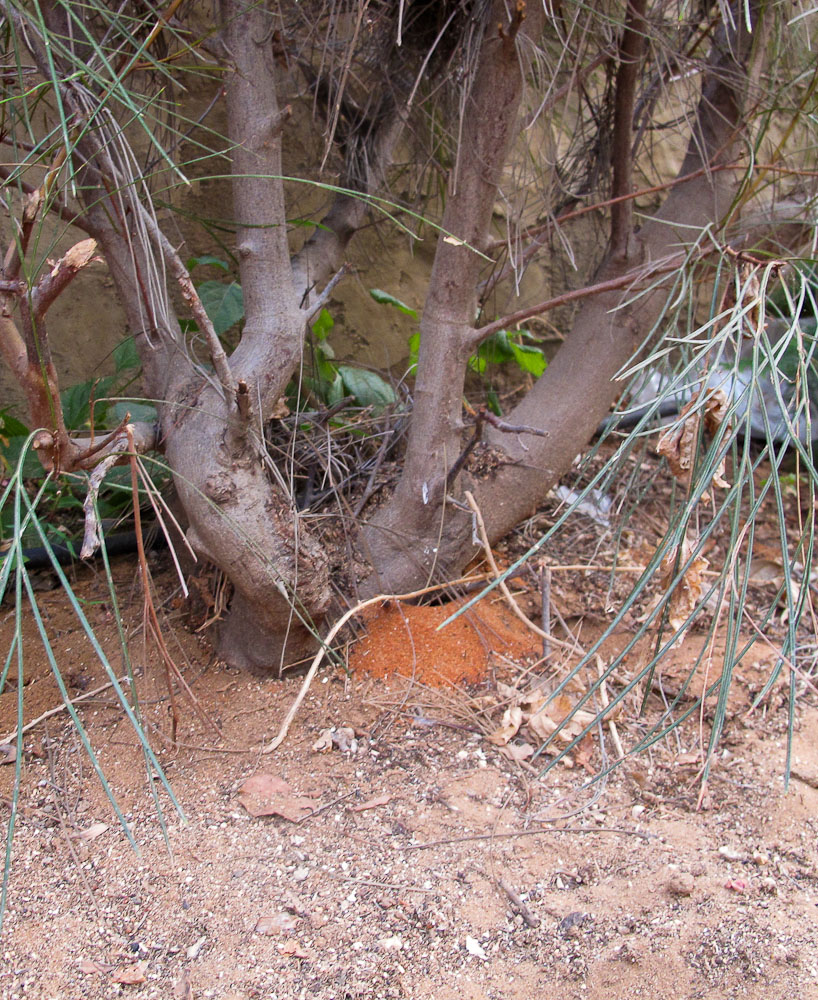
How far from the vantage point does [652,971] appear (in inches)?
37.5

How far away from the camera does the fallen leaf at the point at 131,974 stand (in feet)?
2.92

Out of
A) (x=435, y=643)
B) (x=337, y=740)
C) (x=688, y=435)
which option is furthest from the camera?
(x=435, y=643)

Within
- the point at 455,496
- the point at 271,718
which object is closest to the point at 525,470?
the point at 455,496

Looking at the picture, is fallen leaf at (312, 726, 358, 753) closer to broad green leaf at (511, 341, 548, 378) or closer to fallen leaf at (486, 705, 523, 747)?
fallen leaf at (486, 705, 523, 747)

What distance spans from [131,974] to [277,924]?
167 mm

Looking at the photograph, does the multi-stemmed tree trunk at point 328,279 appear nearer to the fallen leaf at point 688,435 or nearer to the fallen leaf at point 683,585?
the fallen leaf at point 688,435

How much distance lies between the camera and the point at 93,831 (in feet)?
3.62

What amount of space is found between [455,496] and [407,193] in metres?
0.84

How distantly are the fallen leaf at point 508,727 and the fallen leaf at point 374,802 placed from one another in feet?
0.73

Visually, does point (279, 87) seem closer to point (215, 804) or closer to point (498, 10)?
point (498, 10)

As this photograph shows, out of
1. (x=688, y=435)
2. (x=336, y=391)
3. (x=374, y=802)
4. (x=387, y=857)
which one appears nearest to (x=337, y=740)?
(x=374, y=802)

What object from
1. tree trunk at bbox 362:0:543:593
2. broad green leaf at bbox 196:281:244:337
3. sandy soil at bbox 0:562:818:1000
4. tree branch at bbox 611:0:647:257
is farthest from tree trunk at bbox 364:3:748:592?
broad green leaf at bbox 196:281:244:337

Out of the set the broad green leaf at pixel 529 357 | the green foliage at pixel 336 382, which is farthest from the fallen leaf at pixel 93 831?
the broad green leaf at pixel 529 357

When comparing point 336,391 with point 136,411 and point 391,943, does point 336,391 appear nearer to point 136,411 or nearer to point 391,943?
point 136,411
